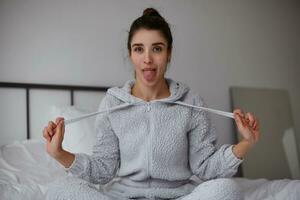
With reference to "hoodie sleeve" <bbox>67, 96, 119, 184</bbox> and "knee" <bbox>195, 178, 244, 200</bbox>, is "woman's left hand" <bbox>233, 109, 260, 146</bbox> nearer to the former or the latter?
"knee" <bbox>195, 178, 244, 200</bbox>

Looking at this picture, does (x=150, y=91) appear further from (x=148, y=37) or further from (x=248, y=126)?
(x=248, y=126)

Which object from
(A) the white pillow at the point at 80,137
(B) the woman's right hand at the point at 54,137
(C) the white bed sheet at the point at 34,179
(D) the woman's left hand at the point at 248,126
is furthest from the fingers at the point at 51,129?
(A) the white pillow at the point at 80,137

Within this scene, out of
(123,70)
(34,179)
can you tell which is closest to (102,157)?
(34,179)

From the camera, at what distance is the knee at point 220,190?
83 centimetres

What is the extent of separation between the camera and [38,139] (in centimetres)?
191

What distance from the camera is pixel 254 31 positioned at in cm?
278

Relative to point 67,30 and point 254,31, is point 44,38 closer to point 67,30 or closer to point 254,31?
point 67,30

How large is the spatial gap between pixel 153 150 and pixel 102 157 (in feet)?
0.56

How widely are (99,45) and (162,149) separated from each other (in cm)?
123

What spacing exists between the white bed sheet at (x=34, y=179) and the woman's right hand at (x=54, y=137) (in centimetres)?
34

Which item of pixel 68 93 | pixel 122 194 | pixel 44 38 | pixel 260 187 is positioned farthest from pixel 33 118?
pixel 260 187

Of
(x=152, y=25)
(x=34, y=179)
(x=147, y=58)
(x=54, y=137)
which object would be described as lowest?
(x=34, y=179)

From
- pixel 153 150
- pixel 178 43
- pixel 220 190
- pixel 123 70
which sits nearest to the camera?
pixel 220 190

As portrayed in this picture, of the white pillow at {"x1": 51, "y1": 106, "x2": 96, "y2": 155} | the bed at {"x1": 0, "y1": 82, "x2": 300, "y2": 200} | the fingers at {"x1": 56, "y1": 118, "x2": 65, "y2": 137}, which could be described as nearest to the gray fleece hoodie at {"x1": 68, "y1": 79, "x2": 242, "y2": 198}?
the fingers at {"x1": 56, "y1": 118, "x2": 65, "y2": 137}
